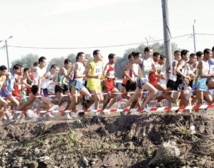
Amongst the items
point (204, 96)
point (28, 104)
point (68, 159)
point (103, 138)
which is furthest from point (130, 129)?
point (28, 104)

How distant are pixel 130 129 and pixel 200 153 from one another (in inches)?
77.1

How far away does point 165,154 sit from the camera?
985cm

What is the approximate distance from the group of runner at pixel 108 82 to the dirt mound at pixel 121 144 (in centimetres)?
144

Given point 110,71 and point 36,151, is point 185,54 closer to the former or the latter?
point 110,71

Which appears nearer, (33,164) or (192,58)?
(33,164)

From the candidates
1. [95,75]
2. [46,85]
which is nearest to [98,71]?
[95,75]

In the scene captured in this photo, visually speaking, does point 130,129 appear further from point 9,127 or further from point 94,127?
point 9,127

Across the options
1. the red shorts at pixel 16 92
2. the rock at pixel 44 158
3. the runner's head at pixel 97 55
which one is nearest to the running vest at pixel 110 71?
the runner's head at pixel 97 55

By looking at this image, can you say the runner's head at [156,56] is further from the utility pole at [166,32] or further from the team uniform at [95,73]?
the team uniform at [95,73]

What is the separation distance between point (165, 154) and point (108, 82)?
5.19 m

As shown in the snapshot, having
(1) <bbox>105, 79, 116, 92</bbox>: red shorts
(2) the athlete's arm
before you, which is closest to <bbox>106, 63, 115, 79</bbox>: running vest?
(1) <bbox>105, 79, 116, 92</bbox>: red shorts

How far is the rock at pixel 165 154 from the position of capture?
9.86 meters

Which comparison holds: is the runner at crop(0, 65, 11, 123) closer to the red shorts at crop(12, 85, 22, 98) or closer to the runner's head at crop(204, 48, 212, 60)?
the red shorts at crop(12, 85, 22, 98)

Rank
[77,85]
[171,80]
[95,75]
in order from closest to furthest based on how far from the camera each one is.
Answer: [95,75] < [77,85] < [171,80]
